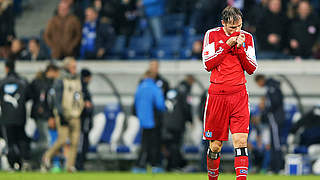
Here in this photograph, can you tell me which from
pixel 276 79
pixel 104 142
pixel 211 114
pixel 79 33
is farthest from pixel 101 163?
pixel 211 114

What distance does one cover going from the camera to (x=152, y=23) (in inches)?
834

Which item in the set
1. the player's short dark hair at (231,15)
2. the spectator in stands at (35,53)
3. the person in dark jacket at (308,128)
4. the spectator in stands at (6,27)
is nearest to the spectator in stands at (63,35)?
the spectator in stands at (35,53)

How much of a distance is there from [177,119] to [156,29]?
157 inches

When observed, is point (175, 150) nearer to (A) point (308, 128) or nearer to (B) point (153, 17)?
(A) point (308, 128)

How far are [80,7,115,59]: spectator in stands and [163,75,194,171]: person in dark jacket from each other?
106 inches

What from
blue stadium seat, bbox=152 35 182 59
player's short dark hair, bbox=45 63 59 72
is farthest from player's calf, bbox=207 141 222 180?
blue stadium seat, bbox=152 35 182 59

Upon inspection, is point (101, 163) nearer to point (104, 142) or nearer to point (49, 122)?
point (104, 142)

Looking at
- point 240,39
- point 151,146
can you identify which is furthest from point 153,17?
point 240,39

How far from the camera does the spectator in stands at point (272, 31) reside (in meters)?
18.9

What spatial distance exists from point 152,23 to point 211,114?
36.8ft

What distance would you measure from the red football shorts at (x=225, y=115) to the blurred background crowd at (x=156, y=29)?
8.89m

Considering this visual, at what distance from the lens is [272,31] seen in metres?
19.0

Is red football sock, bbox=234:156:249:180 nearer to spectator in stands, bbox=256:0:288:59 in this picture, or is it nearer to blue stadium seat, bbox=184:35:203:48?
spectator in stands, bbox=256:0:288:59

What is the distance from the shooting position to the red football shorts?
9.95 m
